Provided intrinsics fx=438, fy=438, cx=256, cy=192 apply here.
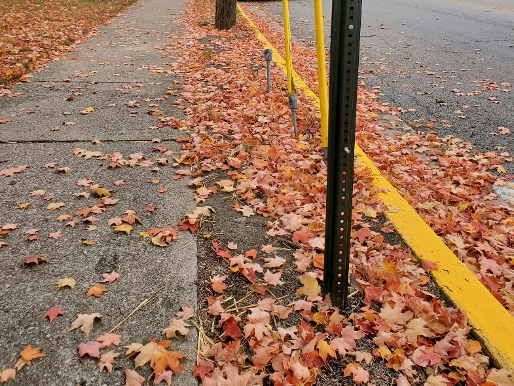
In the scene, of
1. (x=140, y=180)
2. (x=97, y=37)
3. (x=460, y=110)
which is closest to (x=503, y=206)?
(x=460, y=110)

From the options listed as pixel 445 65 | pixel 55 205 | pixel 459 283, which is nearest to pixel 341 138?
pixel 459 283

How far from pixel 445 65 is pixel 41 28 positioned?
7550 millimetres

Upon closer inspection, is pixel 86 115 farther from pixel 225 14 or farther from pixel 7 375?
pixel 225 14

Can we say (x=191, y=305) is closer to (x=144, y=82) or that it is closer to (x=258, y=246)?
(x=258, y=246)

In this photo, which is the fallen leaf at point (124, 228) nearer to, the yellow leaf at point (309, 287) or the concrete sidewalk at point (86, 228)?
the concrete sidewalk at point (86, 228)

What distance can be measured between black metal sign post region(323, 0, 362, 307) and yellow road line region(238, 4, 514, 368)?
60cm

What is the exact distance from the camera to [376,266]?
236cm

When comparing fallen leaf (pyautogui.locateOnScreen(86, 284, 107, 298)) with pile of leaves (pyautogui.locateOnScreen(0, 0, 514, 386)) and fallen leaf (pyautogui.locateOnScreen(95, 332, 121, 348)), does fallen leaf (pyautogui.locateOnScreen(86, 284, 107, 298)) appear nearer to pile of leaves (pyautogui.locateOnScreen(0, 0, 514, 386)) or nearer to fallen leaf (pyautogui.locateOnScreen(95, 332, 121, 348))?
pile of leaves (pyautogui.locateOnScreen(0, 0, 514, 386))

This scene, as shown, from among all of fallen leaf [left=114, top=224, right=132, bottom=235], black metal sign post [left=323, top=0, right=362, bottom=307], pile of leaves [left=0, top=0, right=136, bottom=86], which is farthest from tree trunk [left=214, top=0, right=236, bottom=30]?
black metal sign post [left=323, top=0, right=362, bottom=307]

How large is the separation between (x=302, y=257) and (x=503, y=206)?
1696 mm

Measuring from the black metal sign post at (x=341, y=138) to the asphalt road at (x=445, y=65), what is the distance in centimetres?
244

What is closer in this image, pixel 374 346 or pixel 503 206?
pixel 374 346

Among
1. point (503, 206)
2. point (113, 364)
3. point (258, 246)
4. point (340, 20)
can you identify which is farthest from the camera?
point (503, 206)

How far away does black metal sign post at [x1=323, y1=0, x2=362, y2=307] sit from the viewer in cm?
165
